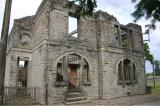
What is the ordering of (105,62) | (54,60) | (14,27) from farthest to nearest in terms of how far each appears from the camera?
(14,27), (105,62), (54,60)

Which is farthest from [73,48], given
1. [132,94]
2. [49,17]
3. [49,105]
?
[132,94]

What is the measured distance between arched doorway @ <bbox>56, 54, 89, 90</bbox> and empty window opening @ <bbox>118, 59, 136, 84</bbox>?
3760mm

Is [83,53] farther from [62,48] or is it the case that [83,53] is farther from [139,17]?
[139,17]

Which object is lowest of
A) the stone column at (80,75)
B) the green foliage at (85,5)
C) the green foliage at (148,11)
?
the stone column at (80,75)

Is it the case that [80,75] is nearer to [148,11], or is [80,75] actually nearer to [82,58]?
[82,58]

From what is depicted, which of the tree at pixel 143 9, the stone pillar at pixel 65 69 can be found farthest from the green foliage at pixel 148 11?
the stone pillar at pixel 65 69

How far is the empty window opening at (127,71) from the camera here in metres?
17.2

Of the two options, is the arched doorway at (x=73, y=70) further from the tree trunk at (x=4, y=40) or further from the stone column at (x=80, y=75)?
the tree trunk at (x=4, y=40)

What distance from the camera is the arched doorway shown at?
13875mm

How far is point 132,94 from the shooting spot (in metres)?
17.6

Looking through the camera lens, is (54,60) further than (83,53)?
No

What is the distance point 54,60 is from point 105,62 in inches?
182

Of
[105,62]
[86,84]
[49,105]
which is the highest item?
[105,62]

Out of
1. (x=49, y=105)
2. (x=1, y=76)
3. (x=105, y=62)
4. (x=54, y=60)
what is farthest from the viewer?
(x=105, y=62)
